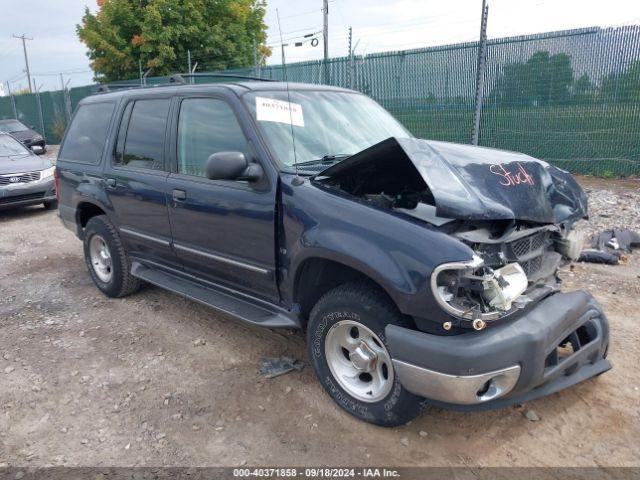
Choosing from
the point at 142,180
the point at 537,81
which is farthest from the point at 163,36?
the point at 142,180

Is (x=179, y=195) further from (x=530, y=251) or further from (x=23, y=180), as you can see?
(x=23, y=180)

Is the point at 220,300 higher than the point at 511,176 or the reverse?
the reverse

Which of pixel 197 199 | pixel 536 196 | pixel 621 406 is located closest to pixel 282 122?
pixel 197 199

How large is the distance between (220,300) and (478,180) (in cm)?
206

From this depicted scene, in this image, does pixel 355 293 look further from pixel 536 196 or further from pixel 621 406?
pixel 621 406

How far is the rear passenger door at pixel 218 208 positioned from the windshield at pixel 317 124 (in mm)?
175

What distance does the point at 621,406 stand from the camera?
3.05m

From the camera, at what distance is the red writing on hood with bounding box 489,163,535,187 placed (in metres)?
2.90

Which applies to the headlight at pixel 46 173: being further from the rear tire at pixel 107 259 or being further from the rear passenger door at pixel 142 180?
the rear passenger door at pixel 142 180

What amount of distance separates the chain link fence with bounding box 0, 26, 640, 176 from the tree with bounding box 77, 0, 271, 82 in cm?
1253

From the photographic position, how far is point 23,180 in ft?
29.8

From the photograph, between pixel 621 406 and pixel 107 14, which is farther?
pixel 107 14

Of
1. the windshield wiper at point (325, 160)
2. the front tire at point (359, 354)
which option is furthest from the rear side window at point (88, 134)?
the front tire at point (359, 354)

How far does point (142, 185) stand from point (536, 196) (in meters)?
3.00
